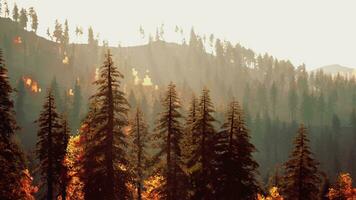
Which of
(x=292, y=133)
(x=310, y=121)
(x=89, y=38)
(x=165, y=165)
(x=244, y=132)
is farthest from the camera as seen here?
(x=89, y=38)

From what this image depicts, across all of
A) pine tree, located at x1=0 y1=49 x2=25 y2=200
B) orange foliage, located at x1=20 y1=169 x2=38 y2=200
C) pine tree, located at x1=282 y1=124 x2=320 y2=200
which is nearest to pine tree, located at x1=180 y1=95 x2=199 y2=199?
pine tree, located at x1=282 y1=124 x2=320 y2=200

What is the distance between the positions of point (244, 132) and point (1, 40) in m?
150

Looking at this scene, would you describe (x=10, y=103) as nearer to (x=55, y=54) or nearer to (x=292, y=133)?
(x=292, y=133)

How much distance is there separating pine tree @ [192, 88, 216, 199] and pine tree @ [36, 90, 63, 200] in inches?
474

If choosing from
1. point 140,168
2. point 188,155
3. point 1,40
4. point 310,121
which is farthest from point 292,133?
point 1,40

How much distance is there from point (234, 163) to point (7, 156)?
15449mm

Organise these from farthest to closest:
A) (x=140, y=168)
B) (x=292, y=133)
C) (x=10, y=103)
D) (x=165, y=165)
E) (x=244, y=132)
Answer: (x=292, y=133), (x=140, y=168), (x=165, y=165), (x=244, y=132), (x=10, y=103)

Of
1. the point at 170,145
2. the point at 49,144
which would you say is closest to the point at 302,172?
the point at 170,145

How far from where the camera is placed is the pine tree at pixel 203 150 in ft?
96.7

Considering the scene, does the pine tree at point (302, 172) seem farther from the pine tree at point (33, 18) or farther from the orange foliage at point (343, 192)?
the pine tree at point (33, 18)

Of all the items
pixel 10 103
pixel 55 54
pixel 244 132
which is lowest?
pixel 244 132

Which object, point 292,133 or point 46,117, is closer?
point 46,117

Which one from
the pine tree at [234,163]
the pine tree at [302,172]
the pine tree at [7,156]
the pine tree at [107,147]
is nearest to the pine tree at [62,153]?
the pine tree at [107,147]

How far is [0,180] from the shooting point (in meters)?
20.5
